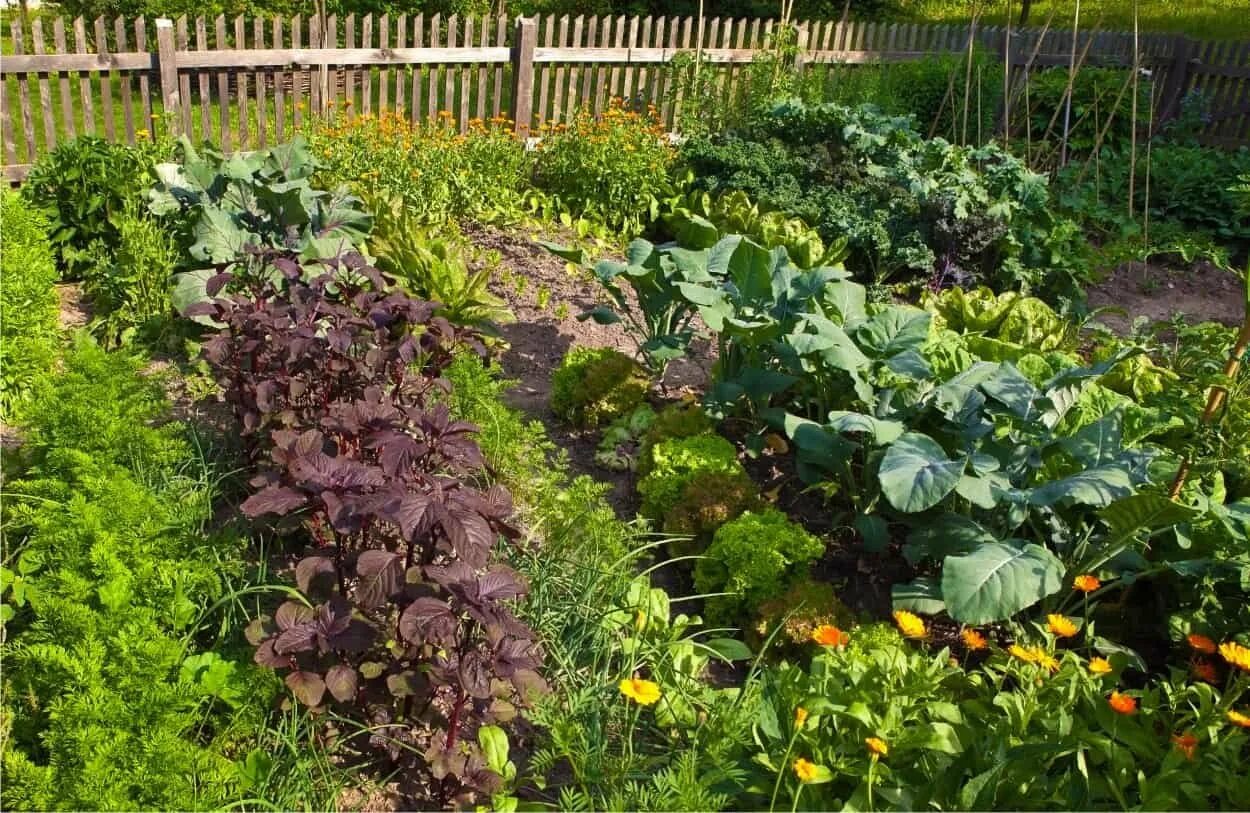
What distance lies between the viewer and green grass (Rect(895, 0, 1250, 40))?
1844 cm

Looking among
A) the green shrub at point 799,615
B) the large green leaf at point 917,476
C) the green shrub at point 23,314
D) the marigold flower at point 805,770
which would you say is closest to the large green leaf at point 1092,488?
the large green leaf at point 917,476

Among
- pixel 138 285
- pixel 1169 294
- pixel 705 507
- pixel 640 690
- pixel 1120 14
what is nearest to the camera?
pixel 640 690

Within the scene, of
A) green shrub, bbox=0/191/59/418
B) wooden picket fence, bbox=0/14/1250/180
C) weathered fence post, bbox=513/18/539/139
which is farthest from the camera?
weathered fence post, bbox=513/18/539/139

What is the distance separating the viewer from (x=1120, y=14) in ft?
65.9

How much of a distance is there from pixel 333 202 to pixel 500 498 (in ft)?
11.3

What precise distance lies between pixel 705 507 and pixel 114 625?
208 cm

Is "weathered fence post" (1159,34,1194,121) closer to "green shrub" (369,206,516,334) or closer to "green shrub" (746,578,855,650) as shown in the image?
"green shrub" (369,206,516,334)

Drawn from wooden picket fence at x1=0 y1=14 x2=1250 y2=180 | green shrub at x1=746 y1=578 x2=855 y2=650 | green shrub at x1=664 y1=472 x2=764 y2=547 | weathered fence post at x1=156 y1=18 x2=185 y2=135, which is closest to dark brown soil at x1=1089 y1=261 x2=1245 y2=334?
wooden picket fence at x1=0 y1=14 x2=1250 y2=180

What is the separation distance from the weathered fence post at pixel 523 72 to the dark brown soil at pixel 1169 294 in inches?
195

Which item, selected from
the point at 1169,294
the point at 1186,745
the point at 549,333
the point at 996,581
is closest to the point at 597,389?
the point at 549,333

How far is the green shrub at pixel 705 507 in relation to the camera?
3840 millimetres

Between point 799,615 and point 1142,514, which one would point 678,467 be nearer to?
point 799,615

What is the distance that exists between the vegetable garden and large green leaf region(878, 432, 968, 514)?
2cm

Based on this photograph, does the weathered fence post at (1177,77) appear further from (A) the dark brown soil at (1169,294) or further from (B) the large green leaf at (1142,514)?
(B) the large green leaf at (1142,514)
